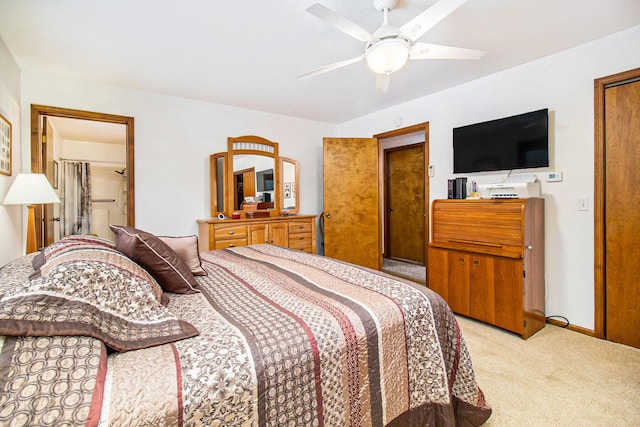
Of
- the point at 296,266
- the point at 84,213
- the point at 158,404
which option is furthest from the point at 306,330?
the point at 84,213

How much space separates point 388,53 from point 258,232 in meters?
2.58

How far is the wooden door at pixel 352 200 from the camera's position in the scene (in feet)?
14.0

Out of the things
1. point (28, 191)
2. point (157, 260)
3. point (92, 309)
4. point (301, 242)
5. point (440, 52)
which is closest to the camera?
point (92, 309)

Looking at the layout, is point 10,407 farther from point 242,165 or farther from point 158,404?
point 242,165

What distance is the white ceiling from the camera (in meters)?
1.88

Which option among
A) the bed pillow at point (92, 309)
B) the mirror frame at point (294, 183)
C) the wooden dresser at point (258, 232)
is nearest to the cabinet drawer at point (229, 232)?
the wooden dresser at point (258, 232)

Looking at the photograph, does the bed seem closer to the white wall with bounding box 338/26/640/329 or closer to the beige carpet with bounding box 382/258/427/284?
the white wall with bounding box 338/26/640/329

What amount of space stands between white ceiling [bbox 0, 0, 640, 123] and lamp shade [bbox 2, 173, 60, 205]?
1.08m

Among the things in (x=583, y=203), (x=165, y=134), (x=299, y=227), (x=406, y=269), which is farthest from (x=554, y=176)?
(x=165, y=134)

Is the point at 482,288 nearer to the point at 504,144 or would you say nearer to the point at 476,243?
the point at 476,243

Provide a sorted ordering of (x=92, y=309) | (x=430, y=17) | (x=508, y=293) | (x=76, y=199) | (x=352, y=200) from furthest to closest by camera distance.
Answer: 1. (x=76, y=199)
2. (x=352, y=200)
3. (x=508, y=293)
4. (x=430, y=17)
5. (x=92, y=309)

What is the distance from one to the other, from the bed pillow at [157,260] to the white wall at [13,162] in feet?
5.28

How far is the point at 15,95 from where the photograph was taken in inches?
102

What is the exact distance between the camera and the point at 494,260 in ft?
8.34
